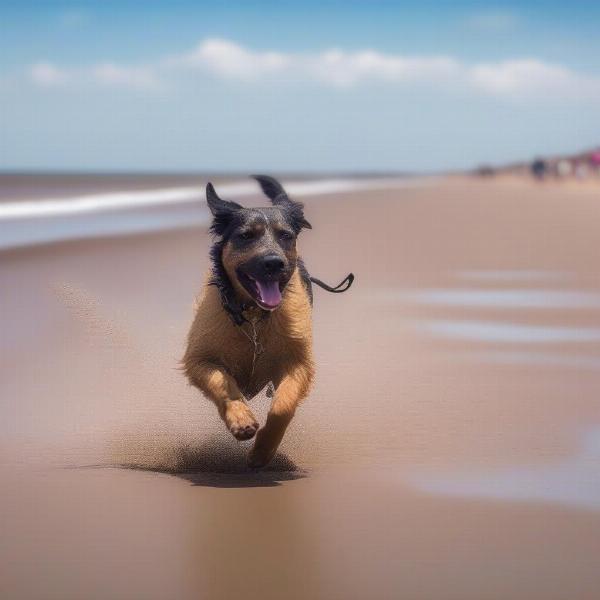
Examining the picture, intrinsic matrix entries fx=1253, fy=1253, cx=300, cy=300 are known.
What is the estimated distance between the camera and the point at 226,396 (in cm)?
514

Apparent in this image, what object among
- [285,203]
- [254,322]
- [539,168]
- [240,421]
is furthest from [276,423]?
[539,168]

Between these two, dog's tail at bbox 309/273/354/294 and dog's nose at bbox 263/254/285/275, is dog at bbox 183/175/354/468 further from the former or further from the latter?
dog's tail at bbox 309/273/354/294

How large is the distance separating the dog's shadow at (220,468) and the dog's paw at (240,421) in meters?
0.19

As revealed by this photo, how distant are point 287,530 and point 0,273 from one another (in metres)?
8.46

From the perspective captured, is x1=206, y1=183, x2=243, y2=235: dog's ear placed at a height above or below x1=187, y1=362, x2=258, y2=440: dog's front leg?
above

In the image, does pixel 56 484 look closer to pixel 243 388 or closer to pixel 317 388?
pixel 243 388

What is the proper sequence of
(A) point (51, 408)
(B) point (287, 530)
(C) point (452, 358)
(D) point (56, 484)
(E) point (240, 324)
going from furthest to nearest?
(C) point (452, 358)
(A) point (51, 408)
(E) point (240, 324)
(D) point (56, 484)
(B) point (287, 530)

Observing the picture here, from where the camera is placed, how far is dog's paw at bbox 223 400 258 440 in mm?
4871

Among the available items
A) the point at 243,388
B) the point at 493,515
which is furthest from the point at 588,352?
the point at 493,515

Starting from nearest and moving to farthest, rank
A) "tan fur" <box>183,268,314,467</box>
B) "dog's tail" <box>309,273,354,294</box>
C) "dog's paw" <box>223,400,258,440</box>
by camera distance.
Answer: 1. "dog's paw" <box>223,400,258,440</box>
2. "tan fur" <box>183,268,314,467</box>
3. "dog's tail" <box>309,273,354,294</box>

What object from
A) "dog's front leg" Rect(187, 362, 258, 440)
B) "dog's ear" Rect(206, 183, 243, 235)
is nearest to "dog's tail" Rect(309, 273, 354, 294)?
"dog's ear" Rect(206, 183, 243, 235)

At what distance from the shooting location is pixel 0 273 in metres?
12.1

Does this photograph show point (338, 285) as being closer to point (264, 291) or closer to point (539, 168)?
point (264, 291)

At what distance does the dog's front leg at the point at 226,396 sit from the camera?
193 inches
